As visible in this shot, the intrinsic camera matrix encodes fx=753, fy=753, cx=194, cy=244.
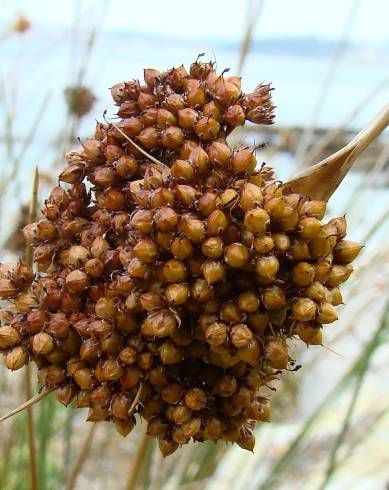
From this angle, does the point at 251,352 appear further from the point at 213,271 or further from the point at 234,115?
the point at 234,115

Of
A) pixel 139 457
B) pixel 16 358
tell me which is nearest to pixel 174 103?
pixel 16 358

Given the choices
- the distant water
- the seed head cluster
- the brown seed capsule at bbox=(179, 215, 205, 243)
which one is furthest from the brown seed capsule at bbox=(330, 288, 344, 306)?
the distant water

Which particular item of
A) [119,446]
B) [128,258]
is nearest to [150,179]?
[128,258]

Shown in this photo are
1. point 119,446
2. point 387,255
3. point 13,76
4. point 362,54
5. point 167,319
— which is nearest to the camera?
point 167,319

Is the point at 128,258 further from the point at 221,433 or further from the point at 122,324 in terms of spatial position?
the point at 221,433

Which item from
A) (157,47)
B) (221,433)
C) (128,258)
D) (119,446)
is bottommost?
(119,446)

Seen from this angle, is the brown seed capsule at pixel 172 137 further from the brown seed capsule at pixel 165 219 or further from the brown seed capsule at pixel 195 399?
the brown seed capsule at pixel 195 399

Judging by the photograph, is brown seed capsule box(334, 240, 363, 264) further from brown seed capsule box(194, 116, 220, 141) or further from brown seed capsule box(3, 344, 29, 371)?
brown seed capsule box(3, 344, 29, 371)
